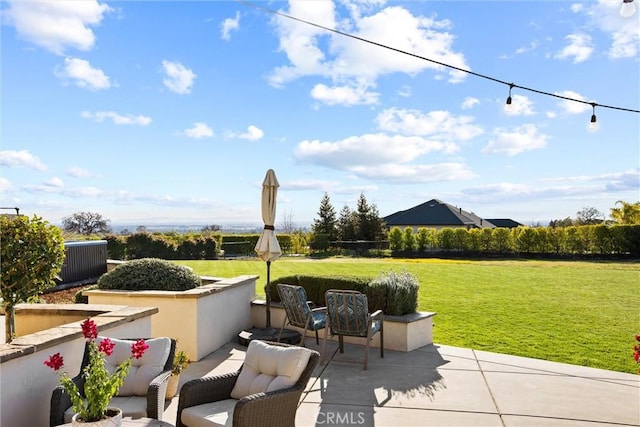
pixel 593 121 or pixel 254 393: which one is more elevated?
pixel 593 121

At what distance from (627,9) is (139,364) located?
5271mm

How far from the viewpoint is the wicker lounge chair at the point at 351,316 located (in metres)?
5.18

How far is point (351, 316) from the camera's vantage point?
17.4ft

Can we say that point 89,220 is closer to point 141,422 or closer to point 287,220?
point 287,220

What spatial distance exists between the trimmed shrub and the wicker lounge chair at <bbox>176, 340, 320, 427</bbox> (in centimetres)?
296

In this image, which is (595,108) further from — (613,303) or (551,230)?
(551,230)

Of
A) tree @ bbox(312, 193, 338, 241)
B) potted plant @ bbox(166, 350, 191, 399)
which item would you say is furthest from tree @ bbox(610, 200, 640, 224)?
potted plant @ bbox(166, 350, 191, 399)

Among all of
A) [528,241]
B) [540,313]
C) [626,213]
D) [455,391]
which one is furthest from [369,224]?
[455,391]

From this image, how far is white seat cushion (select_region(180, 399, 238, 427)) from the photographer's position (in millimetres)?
2838

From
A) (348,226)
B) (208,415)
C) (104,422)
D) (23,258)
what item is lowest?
(208,415)

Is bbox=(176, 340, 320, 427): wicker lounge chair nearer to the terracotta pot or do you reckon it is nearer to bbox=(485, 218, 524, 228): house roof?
the terracotta pot

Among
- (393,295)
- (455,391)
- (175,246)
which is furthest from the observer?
(175,246)

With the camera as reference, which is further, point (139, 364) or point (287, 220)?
point (287, 220)

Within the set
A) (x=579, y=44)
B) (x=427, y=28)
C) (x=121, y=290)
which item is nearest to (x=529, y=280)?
(x=579, y=44)
